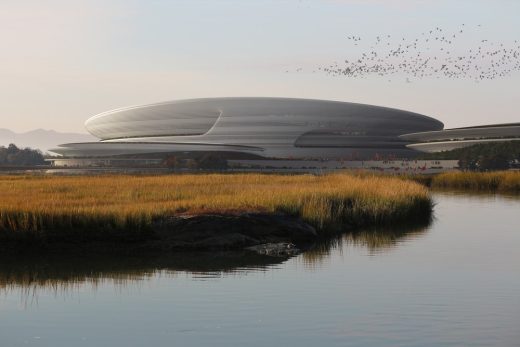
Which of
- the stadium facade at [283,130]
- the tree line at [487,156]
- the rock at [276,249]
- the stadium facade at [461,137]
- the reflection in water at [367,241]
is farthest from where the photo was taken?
the stadium facade at [283,130]

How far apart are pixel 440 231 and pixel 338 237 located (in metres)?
4.54

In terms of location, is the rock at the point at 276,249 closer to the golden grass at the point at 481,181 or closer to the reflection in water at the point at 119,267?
the reflection in water at the point at 119,267

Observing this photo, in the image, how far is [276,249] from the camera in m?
21.1

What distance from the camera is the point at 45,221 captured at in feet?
67.2

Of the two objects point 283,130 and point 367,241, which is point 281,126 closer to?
point 283,130

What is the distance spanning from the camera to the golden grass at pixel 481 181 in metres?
54.0

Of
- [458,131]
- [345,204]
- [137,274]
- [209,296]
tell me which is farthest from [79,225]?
[458,131]

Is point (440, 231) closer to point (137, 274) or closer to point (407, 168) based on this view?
point (137, 274)

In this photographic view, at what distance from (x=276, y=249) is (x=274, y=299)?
6.53 metres

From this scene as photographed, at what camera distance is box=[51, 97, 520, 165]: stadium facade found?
119 metres

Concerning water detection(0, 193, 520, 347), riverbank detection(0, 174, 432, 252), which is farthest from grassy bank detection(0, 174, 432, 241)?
water detection(0, 193, 520, 347)

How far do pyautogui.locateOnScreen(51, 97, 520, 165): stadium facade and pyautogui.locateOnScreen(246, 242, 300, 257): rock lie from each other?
305 ft

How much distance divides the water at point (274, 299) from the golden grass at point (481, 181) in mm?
32629

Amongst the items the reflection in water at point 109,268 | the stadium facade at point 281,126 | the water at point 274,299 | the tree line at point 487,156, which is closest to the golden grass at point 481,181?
the tree line at point 487,156
